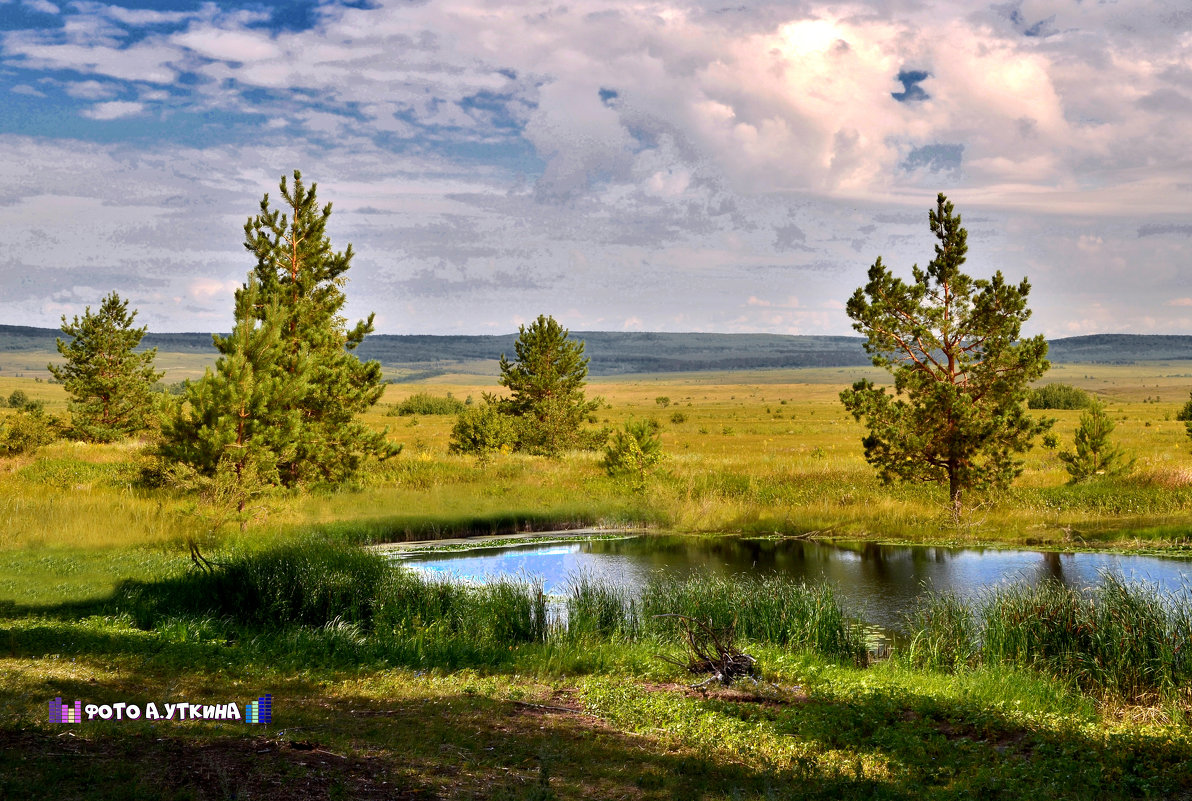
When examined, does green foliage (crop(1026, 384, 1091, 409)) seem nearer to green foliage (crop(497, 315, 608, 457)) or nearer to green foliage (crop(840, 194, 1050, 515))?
green foliage (crop(497, 315, 608, 457))

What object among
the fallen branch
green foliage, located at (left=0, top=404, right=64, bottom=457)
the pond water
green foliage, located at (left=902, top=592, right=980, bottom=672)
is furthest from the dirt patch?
green foliage, located at (left=0, top=404, right=64, bottom=457)

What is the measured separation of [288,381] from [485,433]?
20.4 m

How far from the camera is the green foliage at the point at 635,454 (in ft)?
120

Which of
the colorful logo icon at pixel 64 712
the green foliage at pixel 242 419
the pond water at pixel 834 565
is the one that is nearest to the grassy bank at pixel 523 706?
the colorful logo icon at pixel 64 712

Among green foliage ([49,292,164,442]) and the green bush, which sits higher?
green foliage ([49,292,164,442])

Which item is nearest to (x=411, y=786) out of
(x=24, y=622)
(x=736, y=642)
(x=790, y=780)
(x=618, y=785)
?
(x=618, y=785)

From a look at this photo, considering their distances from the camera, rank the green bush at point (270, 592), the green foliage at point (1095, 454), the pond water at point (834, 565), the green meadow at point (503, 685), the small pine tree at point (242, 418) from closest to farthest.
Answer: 1. the green meadow at point (503, 685)
2. the green bush at point (270, 592)
3. the pond water at point (834, 565)
4. the small pine tree at point (242, 418)
5. the green foliage at point (1095, 454)

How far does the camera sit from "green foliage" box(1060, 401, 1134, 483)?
33031mm

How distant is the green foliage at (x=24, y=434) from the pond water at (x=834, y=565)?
25743 mm

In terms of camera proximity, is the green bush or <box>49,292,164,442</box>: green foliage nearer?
the green bush

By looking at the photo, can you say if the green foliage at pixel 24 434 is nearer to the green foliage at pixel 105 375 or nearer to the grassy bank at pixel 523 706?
the green foliage at pixel 105 375

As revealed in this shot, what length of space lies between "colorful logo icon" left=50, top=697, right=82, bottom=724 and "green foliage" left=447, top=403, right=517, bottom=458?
3558 centimetres

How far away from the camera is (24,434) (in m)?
41.3

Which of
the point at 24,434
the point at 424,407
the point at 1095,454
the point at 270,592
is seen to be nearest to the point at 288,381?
the point at 270,592
